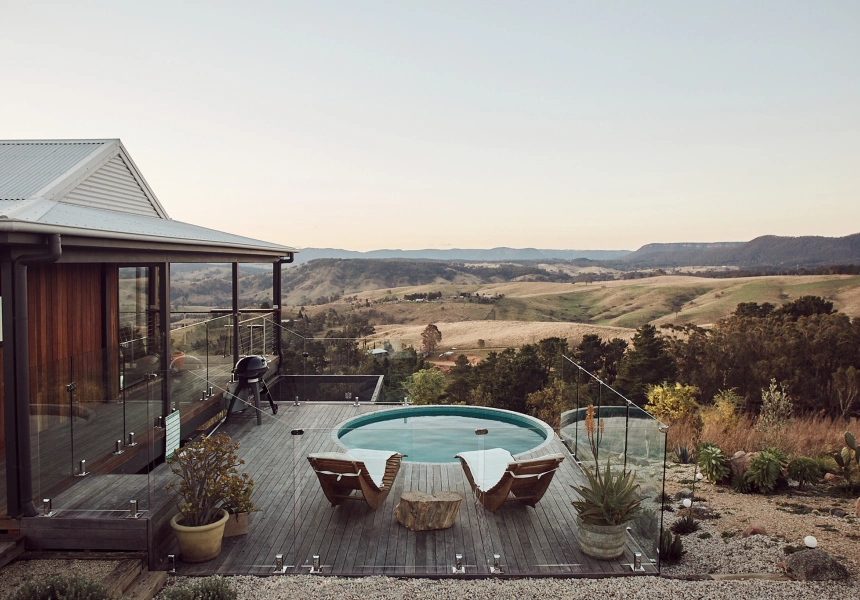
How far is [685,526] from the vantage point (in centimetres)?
627

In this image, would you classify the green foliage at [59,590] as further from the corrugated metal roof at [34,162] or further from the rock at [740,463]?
the rock at [740,463]

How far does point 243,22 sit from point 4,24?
5.57 m

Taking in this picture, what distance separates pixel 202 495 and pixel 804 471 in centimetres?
712

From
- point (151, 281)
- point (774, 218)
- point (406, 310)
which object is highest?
point (774, 218)

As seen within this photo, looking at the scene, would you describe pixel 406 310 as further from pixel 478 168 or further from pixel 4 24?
pixel 4 24

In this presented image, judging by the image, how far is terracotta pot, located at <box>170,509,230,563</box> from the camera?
4.93 m

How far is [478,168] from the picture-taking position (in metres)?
30.2

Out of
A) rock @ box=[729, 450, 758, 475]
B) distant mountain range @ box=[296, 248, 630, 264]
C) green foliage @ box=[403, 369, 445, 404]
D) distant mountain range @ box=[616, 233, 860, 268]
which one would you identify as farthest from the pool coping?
distant mountain range @ box=[296, 248, 630, 264]

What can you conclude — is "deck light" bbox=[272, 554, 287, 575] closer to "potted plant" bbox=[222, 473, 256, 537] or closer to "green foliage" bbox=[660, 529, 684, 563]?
"potted plant" bbox=[222, 473, 256, 537]

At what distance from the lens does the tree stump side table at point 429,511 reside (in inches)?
218

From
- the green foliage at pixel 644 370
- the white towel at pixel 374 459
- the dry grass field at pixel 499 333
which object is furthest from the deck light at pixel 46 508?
the dry grass field at pixel 499 333

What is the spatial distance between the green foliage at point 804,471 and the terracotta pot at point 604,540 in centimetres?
382

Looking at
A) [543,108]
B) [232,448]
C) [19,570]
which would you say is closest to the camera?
[19,570]

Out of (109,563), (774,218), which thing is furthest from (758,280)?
(109,563)
